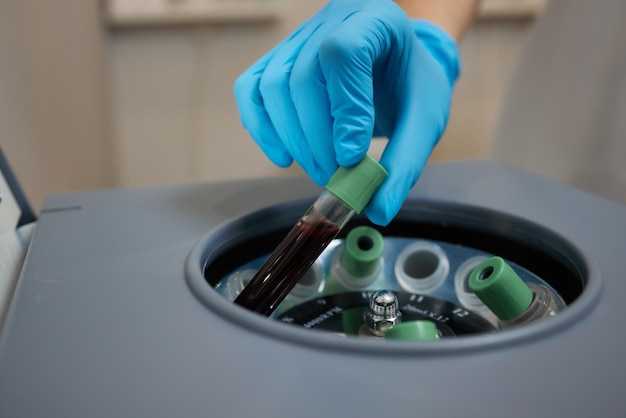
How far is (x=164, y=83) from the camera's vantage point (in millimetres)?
1575

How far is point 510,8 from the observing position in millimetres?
1712

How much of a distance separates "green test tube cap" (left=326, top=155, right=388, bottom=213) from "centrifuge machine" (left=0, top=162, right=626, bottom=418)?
0.37ft

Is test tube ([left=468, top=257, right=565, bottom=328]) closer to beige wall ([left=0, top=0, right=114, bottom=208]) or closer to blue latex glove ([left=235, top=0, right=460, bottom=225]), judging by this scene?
blue latex glove ([left=235, top=0, right=460, bottom=225])

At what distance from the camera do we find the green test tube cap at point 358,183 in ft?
1.66

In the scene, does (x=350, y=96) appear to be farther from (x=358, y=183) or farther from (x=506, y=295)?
(x=506, y=295)

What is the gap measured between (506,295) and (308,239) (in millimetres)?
182

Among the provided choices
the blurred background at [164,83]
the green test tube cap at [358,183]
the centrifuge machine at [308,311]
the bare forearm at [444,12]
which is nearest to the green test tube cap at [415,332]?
the centrifuge machine at [308,311]

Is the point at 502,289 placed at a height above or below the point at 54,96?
above

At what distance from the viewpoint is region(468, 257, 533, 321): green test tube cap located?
1.60 ft

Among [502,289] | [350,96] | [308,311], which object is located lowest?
[308,311]

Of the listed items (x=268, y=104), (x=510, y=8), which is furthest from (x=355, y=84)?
(x=510, y=8)

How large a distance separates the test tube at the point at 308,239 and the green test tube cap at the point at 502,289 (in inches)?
4.8

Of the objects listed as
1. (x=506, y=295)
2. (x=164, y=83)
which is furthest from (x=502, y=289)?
(x=164, y=83)

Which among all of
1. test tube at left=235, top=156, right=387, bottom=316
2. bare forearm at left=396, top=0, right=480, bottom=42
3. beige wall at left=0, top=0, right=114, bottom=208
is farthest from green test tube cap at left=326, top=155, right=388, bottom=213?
beige wall at left=0, top=0, right=114, bottom=208
